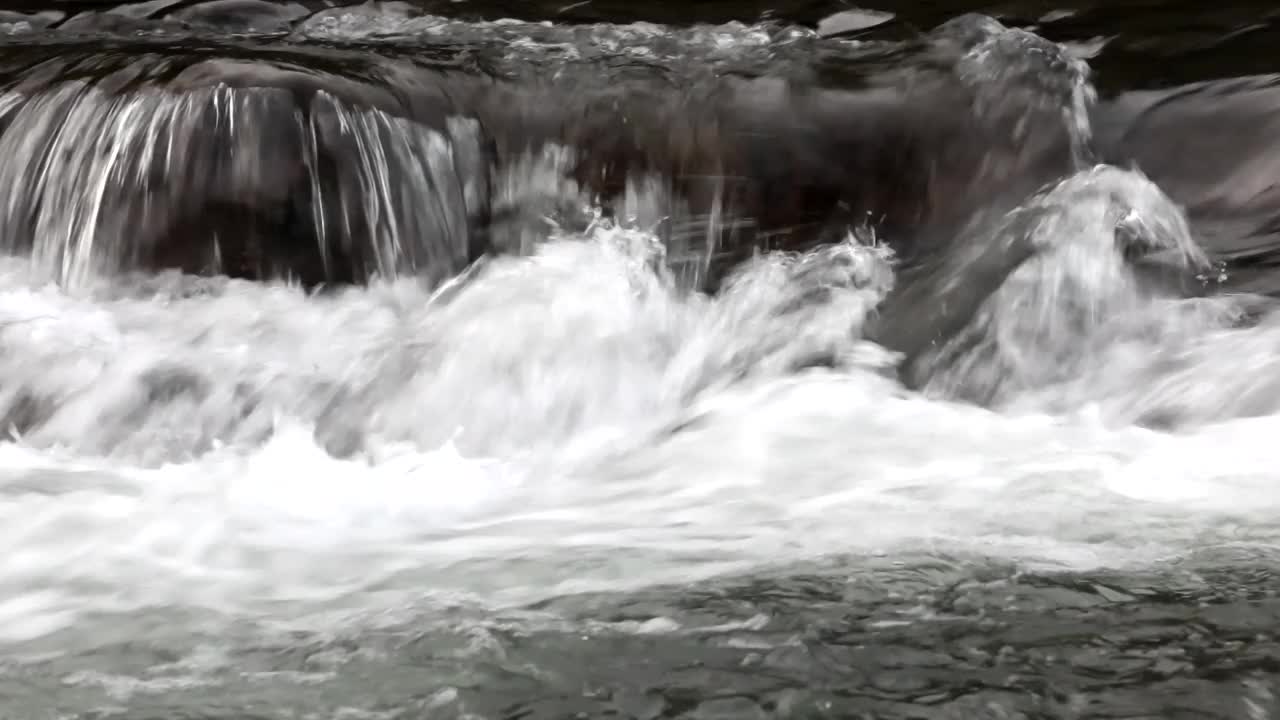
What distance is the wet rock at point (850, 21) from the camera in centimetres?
Answer: 591

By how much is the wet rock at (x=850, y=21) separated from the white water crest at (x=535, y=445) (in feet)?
5.32

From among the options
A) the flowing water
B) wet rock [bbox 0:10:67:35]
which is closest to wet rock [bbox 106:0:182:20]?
wet rock [bbox 0:10:67:35]

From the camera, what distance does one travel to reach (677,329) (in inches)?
178

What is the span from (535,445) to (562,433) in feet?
0.34

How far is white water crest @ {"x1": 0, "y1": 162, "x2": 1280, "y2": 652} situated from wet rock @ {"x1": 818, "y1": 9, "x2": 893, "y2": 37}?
5.32ft

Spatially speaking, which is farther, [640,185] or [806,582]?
[640,185]

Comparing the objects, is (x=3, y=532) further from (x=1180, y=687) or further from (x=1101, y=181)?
(x=1101, y=181)

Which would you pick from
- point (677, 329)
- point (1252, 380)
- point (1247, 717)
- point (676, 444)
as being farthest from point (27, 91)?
point (1247, 717)

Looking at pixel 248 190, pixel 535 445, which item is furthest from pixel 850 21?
pixel 535 445

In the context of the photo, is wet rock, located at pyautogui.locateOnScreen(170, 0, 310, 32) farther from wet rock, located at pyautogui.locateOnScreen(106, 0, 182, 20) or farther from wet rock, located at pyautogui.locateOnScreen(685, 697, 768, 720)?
wet rock, located at pyautogui.locateOnScreen(685, 697, 768, 720)

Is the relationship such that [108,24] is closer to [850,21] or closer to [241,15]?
[241,15]

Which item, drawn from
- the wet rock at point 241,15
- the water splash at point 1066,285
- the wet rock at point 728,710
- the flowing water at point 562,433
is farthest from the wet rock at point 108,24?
the wet rock at point 728,710

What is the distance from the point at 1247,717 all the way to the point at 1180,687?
0.39 ft

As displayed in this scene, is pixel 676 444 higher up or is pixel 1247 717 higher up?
pixel 1247 717
